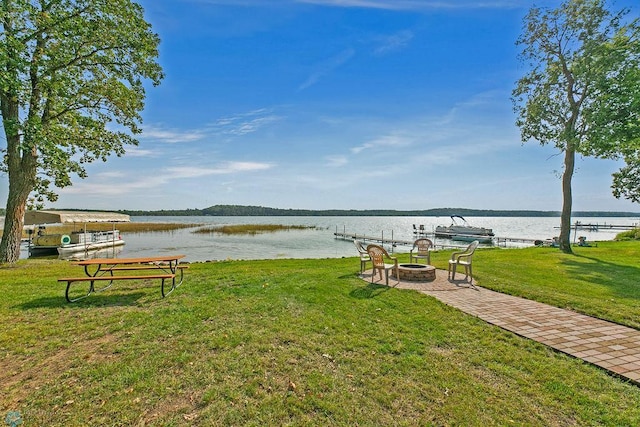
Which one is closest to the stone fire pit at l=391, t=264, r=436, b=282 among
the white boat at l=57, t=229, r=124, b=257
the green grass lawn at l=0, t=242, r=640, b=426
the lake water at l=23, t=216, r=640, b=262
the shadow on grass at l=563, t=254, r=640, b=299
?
the green grass lawn at l=0, t=242, r=640, b=426

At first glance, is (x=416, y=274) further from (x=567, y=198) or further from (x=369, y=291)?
(x=567, y=198)

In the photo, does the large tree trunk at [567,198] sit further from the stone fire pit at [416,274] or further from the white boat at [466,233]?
the white boat at [466,233]

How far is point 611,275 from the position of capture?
29.6ft

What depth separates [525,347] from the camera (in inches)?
152

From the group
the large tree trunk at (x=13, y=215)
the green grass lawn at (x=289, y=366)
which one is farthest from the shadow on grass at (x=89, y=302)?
the large tree trunk at (x=13, y=215)

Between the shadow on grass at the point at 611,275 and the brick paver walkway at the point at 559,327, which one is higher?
the brick paver walkway at the point at 559,327

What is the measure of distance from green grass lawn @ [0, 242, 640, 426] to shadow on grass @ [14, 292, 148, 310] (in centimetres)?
5

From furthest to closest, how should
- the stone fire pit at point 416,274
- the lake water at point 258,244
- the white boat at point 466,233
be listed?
the white boat at point 466,233 < the lake water at point 258,244 < the stone fire pit at point 416,274

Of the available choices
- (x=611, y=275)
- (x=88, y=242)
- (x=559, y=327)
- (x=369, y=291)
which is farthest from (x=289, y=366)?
(x=88, y=242)

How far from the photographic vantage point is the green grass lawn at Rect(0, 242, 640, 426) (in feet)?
8.56

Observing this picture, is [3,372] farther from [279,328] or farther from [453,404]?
[453,404]

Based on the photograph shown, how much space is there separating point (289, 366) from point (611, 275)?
1078 cm

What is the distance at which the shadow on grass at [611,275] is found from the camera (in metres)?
7.04

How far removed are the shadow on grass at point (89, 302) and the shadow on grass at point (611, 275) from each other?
34.0 feet
